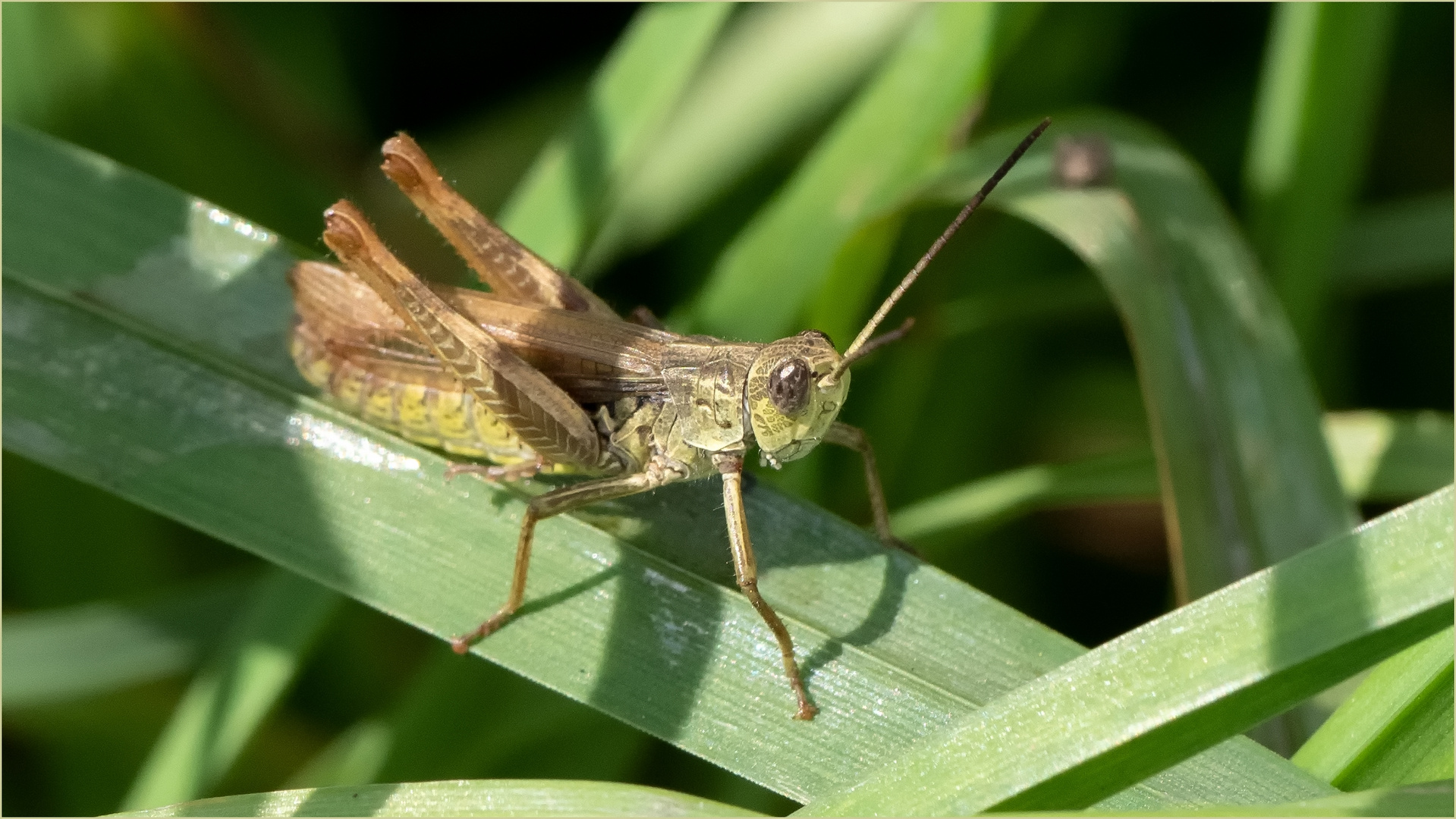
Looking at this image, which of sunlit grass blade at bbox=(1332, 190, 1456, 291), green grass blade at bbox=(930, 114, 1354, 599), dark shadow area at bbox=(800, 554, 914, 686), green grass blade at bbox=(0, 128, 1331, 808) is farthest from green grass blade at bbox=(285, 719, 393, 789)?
sunlit grass blade at bbox=(1332, 190, 1456, 291)

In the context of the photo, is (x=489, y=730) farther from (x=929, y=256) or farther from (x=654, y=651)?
(x=929, y=256)

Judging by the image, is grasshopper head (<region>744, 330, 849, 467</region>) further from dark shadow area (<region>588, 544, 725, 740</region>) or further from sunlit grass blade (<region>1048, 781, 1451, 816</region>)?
sunlit grass blade (<region>1048, 781, 1451, 816</region>)

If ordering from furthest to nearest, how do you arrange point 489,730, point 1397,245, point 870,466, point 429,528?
point 1397,245 → point 870,466 → point 489,730 → point 429,528

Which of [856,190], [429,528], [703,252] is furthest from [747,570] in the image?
[703,252]

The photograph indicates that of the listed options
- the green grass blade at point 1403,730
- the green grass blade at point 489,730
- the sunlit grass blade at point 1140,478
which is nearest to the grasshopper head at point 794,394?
the sunlit grass blade at point 1140,478

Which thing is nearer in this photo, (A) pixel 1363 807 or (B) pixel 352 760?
Answer: (A) pixel 1363 807

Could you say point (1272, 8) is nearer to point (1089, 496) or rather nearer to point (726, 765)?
point (1089, 496)

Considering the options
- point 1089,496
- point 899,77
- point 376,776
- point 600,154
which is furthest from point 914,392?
point 376,776

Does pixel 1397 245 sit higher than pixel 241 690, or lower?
higher
